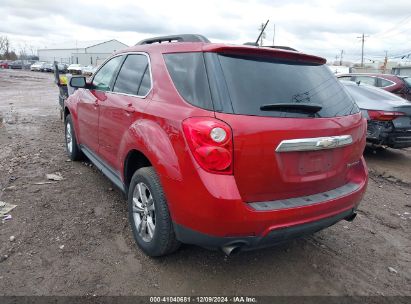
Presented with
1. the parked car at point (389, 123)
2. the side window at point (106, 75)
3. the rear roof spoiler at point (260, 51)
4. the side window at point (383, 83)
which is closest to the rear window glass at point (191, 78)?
the rear roof spoiler at point (260, 51)

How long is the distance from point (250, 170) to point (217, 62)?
2.66 ft

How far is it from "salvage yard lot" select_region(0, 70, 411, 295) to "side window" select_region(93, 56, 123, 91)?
132cm

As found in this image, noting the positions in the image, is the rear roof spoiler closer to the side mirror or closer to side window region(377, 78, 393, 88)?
the side mirror

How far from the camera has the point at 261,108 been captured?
2.53 m

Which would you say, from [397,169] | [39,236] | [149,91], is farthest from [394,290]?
[397,169]

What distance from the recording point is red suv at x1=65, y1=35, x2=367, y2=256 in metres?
2.41

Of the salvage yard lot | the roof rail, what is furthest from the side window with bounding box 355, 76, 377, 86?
the roof rail

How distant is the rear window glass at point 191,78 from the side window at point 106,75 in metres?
1.38

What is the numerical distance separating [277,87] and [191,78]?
64cm

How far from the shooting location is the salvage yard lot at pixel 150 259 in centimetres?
284

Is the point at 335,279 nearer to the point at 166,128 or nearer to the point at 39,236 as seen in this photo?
the point at 166,128

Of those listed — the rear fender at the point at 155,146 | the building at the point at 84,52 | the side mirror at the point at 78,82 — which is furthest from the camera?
the building at the point at 84,52

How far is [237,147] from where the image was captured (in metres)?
2.38

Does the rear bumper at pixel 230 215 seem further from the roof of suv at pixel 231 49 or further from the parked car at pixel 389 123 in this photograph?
the parked car at pixel 389 123
